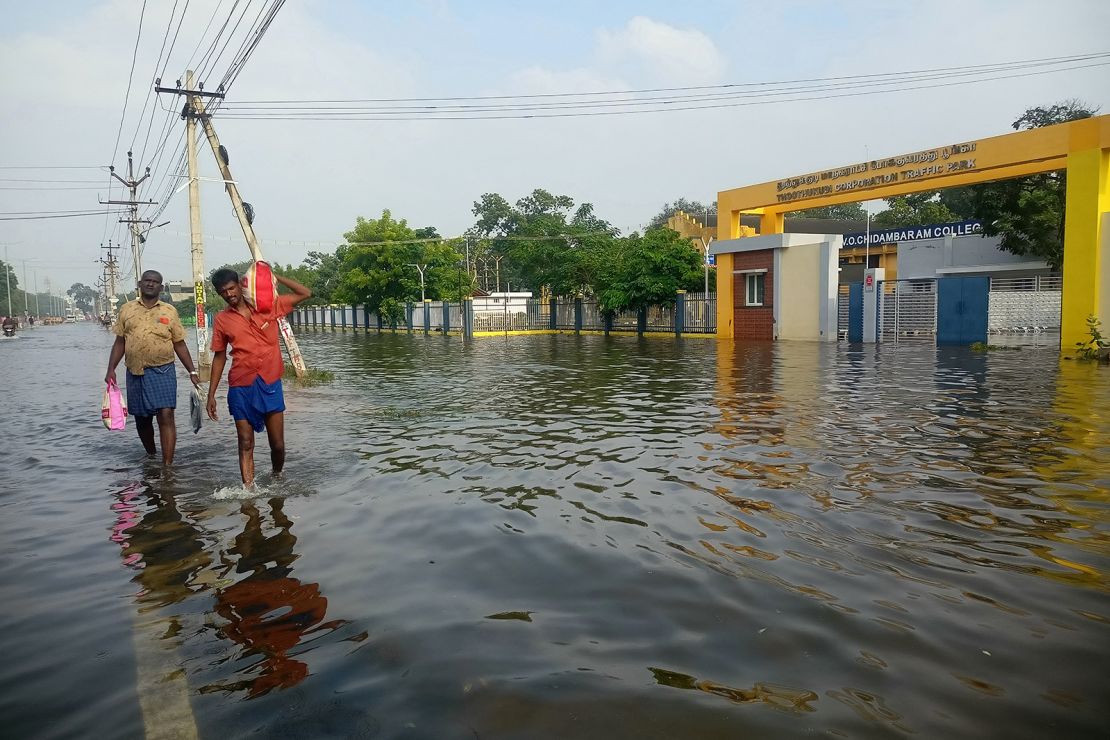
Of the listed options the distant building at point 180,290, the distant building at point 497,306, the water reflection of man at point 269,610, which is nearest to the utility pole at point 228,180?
the distant building at point 180,290

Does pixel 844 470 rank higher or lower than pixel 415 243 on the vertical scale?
lower

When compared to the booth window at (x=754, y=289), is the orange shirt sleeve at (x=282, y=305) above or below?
below

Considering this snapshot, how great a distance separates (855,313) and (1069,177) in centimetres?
840

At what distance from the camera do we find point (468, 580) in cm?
383

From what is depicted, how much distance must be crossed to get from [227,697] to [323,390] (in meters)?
11.6

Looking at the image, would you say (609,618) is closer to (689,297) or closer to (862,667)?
(862,667)

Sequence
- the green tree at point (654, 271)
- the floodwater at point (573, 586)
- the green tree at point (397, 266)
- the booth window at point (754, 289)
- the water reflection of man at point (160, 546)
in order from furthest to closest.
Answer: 1. the green tree at point (397, 266)
2. the green tree at point (654, 271)
3. the booth window at point (754, 289)
4. the water reflection of man at point (160, 546)
5. the floodwater at point (573, 586)

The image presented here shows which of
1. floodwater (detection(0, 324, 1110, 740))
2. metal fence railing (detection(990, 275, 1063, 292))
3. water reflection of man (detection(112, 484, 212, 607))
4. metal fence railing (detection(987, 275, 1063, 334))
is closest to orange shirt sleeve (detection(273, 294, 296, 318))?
floodwater (detection(0, 324, 1110, 740))

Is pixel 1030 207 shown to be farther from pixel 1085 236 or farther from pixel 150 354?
pixel 150 354

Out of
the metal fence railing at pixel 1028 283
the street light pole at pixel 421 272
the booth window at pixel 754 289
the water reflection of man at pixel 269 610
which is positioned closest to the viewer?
the water reflection of man at pixel 269 610

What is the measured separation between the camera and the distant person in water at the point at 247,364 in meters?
5.66

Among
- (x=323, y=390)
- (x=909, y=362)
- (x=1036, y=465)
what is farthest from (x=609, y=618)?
(x=909, y=362)

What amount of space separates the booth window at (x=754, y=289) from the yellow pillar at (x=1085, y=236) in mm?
11088

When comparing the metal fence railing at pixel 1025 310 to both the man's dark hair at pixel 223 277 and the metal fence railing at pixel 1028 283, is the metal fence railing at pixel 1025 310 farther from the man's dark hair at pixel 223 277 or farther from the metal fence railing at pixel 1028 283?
the man's dark hair at pixel 223 277
